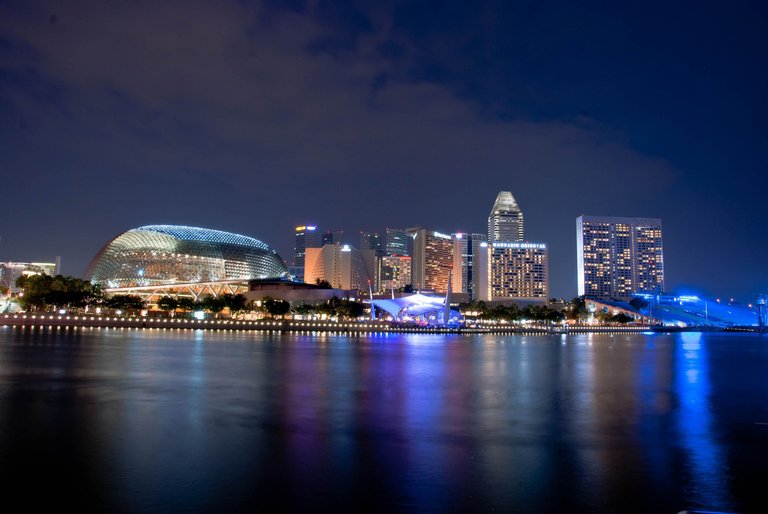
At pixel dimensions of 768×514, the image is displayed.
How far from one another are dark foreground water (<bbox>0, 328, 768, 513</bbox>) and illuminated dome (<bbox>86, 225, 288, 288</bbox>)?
4252 inches

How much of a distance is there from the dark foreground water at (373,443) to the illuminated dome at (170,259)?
354 feet

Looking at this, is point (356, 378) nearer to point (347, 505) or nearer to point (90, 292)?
point (347, 505)

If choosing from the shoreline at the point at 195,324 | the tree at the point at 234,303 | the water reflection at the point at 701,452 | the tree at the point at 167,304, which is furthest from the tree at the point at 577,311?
the water reflection at the point at 701,452

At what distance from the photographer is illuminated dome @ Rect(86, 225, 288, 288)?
130875 millimetres

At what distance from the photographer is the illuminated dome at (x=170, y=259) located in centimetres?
13088

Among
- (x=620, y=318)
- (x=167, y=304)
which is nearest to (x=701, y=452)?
(x=167, y=304)

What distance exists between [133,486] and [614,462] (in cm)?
846

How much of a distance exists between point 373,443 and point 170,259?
128m

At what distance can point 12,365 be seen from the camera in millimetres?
29766

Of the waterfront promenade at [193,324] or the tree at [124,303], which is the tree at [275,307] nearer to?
the waterfront promenade at [193,324]

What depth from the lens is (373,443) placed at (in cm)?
1331

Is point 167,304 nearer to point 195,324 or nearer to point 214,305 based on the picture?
point 214,305

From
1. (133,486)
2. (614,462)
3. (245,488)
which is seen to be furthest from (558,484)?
(133,486)

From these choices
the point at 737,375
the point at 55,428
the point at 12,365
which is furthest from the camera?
the point at 737,375
